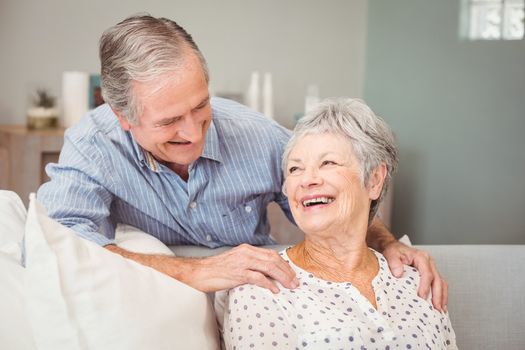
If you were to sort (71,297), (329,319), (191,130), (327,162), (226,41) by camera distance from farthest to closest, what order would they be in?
1. (226,41)
2. (191,130)
3. (327,162)
4. (329,319)
5. (71,297)

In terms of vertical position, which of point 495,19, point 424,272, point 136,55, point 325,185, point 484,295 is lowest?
point 484,295

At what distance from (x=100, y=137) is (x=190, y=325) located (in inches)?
27.0

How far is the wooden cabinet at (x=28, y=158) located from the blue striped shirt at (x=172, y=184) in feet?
3.91

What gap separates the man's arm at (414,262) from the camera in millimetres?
1903

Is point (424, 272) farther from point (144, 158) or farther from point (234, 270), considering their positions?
point (144, 158)

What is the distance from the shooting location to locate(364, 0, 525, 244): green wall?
3.62 metres

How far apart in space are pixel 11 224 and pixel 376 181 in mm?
854

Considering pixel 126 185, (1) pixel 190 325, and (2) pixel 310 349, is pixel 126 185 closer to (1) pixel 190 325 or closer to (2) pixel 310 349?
(1) pixel 190 325

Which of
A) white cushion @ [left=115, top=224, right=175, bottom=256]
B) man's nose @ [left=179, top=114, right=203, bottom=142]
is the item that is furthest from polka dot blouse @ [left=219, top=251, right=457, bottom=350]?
man's nose @ [left=179, top=114, right=203, bottom=142]

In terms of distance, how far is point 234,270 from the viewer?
174 cm

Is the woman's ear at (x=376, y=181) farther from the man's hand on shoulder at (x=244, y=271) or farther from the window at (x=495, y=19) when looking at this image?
the window at (x=495, y=19)

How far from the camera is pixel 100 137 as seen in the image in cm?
211

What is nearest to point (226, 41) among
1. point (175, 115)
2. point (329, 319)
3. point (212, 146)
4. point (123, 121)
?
point (212, 146)

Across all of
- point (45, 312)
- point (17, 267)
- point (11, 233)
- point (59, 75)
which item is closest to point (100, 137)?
point (11, 233)
